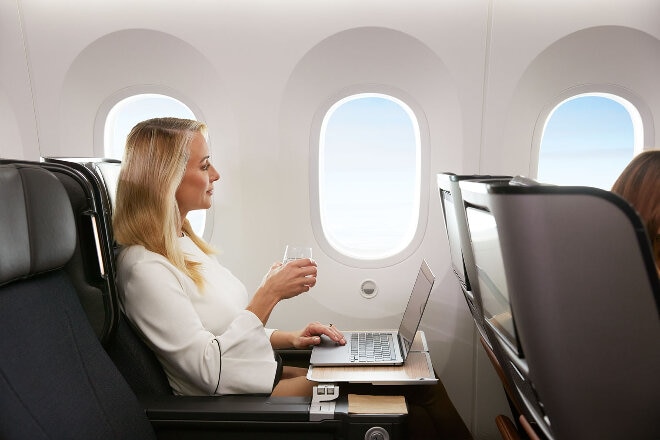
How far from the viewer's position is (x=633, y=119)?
311cm

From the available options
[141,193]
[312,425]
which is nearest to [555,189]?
[312,425]

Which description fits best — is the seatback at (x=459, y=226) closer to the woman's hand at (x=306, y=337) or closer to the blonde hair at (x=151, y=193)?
the woman's hand at (x=306, y=337)

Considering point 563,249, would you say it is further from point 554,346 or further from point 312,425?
point 312,425

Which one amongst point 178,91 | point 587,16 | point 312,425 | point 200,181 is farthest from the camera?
point 178,91

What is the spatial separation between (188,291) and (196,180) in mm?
405

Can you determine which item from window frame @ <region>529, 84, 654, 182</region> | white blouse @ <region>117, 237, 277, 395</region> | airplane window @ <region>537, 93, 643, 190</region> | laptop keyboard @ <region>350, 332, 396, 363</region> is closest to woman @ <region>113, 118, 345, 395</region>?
white blouse @ <region>117, 237, 277, 395</region>

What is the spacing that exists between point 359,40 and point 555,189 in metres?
2.17

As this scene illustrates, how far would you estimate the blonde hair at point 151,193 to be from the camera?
1.87 m

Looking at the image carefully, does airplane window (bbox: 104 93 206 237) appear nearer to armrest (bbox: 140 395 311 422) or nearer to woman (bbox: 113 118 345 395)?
woman (bbox: 113 118 345 395)

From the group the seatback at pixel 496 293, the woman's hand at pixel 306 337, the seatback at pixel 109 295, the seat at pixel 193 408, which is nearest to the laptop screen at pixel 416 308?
the woman's hand at pixel 306 337

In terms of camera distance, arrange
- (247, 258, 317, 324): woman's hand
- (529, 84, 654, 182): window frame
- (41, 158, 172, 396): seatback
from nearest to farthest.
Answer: (41, 158, 172, 396): seatback < (247, 258, 317, 324): woman's hand < (529, 84, 654, 182): window frame

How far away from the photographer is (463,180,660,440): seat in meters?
0.93

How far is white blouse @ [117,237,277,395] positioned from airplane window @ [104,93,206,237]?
1.24 m

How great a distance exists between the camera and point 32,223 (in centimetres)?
131
